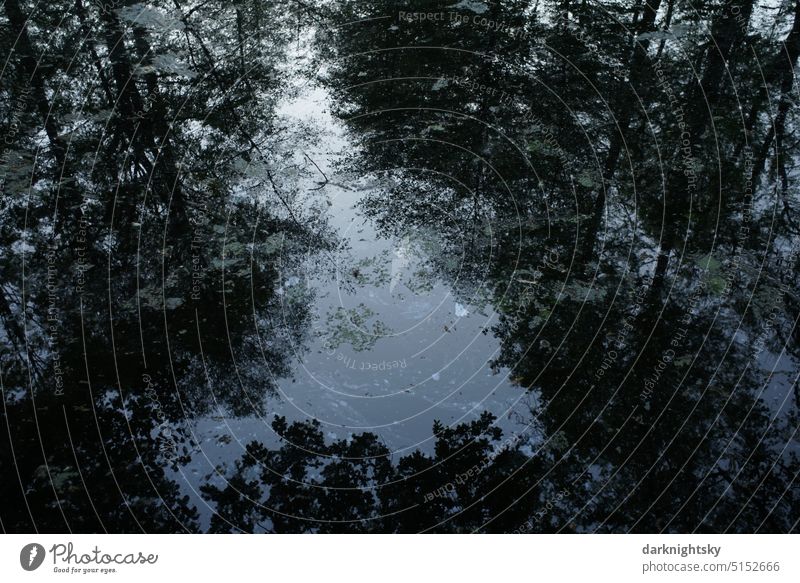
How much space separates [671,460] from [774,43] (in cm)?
635

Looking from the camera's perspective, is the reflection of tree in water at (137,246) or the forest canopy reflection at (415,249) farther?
the reflection of tree in water at (137,246)

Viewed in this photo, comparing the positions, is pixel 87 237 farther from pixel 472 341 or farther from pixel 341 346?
pixel 472 341

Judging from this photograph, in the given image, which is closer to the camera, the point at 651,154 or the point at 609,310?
the point at 609,310

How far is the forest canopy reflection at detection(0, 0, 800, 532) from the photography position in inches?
165

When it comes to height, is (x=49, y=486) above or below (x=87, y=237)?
below

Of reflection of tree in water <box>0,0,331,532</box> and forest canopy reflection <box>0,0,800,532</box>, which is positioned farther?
reflection of tree in water <box>0,0,331,532</box>

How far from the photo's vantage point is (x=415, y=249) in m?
5.77

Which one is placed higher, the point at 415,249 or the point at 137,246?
the point at 137,246

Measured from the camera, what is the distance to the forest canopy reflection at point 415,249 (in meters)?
4.20

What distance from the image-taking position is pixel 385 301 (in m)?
5.39

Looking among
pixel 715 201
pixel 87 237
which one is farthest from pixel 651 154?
pixel 87 237
